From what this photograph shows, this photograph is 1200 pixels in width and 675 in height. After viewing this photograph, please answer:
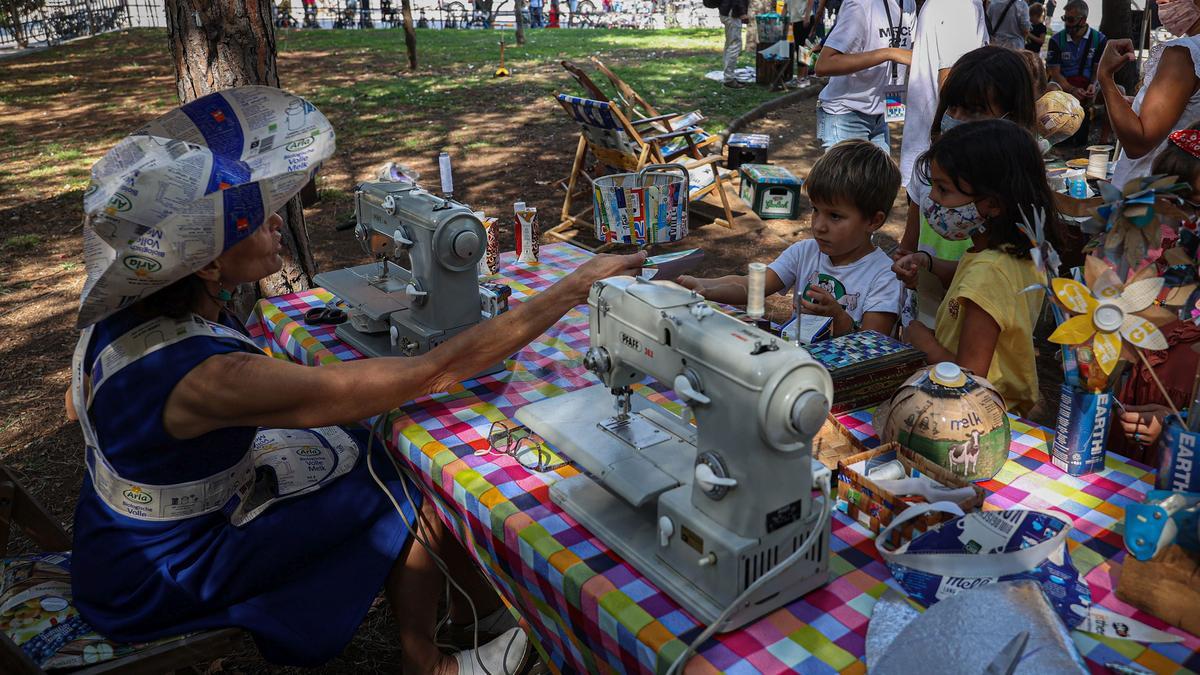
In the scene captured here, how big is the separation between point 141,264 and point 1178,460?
2.05 metres

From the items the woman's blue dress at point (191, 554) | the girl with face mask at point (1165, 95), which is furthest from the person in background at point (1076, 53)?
the woman's blue dress at point (191, 554)

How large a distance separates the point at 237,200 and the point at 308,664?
1.08 m

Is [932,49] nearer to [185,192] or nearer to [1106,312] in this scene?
[1106,312]

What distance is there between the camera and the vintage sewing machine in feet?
7.91

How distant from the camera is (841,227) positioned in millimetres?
2775

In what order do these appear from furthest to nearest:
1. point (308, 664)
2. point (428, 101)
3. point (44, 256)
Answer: point (428, 101) → point (44, 256) → point (308, 664)

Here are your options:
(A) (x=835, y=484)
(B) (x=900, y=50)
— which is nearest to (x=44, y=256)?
(B) (x=900, y=50)

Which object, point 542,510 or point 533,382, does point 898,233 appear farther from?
point 542,510

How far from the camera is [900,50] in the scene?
4.91 meters

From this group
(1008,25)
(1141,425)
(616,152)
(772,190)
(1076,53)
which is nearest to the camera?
(1141,425)

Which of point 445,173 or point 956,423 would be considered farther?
point 445,173

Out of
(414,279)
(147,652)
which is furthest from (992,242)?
(147,652)

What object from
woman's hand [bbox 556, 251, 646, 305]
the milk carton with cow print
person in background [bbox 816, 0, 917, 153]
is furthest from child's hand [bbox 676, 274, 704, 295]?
person in background [bbox 816, 0, 917, 153]

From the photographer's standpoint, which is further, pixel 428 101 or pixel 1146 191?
pixel 428 101
